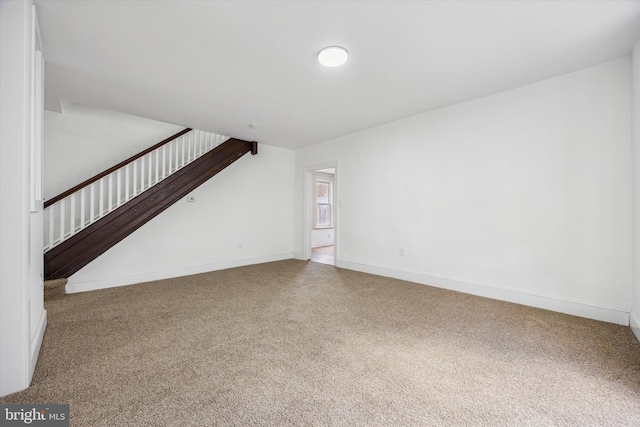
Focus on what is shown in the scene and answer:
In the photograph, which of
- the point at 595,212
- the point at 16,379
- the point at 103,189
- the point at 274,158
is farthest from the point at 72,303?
the point at 595,212

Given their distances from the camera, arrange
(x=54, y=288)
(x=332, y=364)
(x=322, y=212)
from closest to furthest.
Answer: (x=332, y=364) < (x=54, y=288) < (x=322, y=212)

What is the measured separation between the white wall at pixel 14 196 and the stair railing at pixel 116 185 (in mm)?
2109

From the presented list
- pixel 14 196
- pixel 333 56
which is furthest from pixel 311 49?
pixel 14 196

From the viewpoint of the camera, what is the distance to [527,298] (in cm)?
301

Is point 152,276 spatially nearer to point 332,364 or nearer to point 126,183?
point 126,183

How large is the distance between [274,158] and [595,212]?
494cm

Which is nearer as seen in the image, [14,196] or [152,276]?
[14,196]

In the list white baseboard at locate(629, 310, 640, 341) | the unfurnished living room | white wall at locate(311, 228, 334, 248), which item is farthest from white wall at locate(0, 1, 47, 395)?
white wall at locate(311, 228, 334, 248)

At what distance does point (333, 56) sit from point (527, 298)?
10.7 feet

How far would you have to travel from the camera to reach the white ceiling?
6.28ft

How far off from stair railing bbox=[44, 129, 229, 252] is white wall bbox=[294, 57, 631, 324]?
3.13 meters

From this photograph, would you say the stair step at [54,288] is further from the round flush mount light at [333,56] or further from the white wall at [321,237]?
the white wall at [321,237]

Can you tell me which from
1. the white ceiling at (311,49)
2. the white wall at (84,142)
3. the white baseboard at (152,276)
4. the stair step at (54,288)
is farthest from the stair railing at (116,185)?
the white ceiling at (311,49)

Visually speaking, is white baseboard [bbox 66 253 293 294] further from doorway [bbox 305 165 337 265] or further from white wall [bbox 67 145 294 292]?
doorway [bbox 305 165 337 265]
